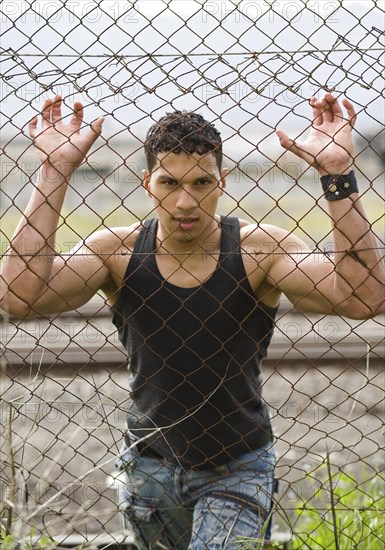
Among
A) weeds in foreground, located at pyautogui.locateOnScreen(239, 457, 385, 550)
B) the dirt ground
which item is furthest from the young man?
the dirt ground

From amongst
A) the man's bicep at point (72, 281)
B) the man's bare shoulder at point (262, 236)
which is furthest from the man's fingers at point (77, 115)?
the man's bare shoulder at point (262, 236)

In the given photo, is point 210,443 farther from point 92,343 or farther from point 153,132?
point 92,343

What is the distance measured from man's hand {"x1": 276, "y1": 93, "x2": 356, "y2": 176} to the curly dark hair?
16.2 inches

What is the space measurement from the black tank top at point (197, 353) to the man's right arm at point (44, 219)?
356 mm

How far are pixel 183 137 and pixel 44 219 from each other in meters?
0.60

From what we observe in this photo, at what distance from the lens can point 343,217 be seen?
326 cm

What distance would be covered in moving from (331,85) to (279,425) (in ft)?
11.8

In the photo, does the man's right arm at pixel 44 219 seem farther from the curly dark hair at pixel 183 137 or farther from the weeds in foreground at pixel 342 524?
the weeds in foreground at pixel 342 524

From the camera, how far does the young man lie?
10.9ft

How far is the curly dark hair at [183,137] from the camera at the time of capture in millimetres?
3500

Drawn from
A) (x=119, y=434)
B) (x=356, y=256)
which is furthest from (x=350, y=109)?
(x=119, y=434)

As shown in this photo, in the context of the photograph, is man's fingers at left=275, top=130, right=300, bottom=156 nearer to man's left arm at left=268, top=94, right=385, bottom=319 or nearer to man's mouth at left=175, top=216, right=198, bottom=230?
man's left arm at left=268, top=94, right=385, bottom=319

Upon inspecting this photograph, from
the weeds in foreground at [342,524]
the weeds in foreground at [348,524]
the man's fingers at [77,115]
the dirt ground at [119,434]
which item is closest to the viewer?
the man's fingers at [77,115]

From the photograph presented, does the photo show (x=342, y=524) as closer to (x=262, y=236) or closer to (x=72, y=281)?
(x=262, y=236)
